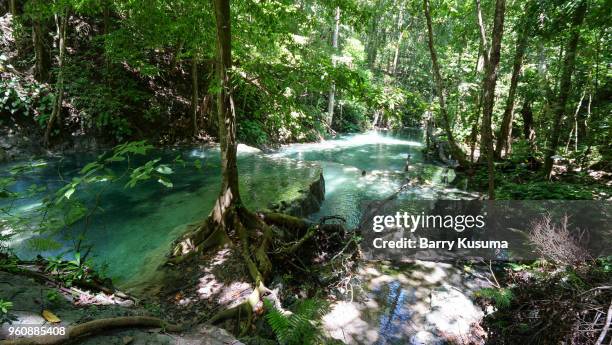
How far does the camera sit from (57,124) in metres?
11.8

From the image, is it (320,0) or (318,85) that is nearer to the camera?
(318,85)

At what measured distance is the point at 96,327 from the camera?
233 cm

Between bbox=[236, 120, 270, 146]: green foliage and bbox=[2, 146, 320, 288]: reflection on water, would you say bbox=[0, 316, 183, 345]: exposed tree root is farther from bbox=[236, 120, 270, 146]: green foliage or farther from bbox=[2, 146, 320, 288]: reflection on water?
bbox=[236, 120, 270, 146]: green foliage

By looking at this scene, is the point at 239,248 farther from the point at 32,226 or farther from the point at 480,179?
the point at 480,179

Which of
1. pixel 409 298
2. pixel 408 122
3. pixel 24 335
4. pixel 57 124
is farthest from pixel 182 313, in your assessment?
pixel 408 122

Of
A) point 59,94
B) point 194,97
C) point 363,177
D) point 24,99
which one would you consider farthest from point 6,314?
point 194,97

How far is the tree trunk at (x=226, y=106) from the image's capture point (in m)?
4.88

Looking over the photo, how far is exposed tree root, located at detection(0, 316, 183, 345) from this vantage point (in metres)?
1.96

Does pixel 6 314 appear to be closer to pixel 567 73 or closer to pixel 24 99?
pixel 567 73

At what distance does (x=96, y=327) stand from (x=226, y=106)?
3.69 m

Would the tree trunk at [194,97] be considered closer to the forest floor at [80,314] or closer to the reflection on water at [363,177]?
the reflection on water at [363,177]

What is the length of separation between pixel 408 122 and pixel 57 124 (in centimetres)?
3621

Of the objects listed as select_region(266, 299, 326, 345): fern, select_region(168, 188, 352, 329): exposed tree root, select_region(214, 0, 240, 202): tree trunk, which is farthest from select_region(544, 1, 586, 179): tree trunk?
select_region(266, 299, 326, 345): fern

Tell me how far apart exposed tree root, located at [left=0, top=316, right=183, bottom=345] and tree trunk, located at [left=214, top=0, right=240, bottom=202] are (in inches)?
116
